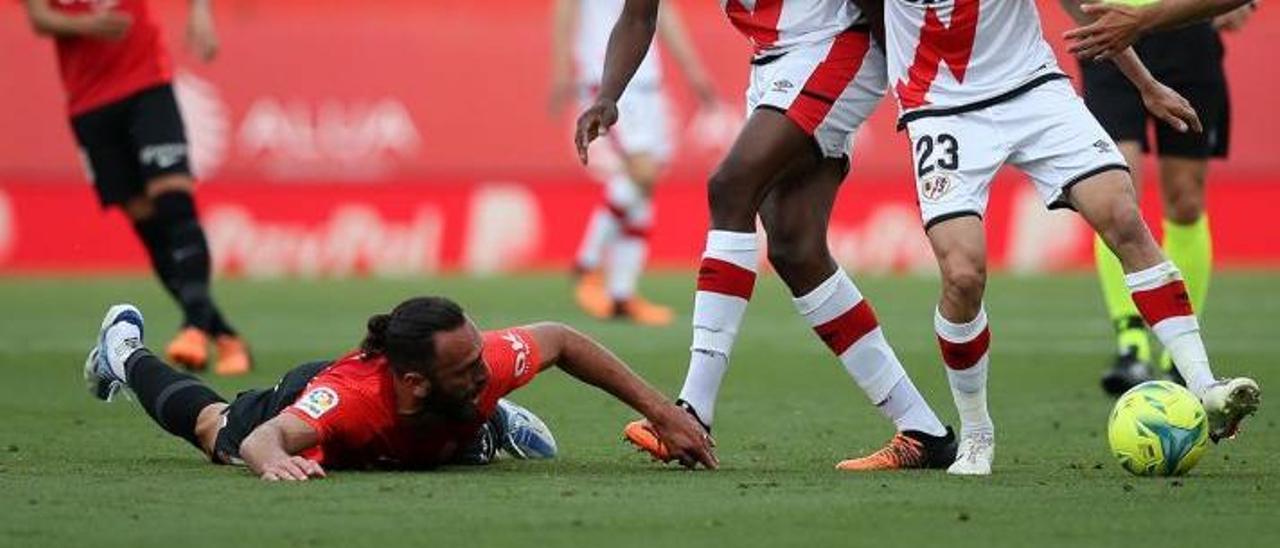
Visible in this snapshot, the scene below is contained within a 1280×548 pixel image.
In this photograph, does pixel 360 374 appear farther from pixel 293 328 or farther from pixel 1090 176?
pixel 293 328

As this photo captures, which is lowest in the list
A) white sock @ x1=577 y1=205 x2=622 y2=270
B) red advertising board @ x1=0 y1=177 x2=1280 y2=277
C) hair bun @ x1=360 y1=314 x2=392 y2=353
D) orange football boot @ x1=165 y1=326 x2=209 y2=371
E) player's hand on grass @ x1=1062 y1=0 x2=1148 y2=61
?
red advertising board @ x1=0 y1=177 x2=1280 y2=277

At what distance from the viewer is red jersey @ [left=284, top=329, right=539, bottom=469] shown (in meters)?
6.96

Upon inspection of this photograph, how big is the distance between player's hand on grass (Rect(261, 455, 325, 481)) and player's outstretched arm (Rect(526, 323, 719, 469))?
0.76m

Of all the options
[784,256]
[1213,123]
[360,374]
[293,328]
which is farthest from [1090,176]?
[293,328]

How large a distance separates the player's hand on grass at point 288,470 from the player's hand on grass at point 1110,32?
2395 millimetres

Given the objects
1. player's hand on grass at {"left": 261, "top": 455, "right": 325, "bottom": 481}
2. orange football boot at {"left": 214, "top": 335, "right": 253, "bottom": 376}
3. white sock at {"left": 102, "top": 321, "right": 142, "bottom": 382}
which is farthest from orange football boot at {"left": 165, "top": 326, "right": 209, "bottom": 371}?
player's hand on grass at {"left": 261, "top": 455, "right": 325, "bottom": 481}

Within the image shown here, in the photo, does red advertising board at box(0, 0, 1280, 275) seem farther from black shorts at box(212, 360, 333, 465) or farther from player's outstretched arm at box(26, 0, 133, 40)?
black shorts at box(212, 360, 333, 465)

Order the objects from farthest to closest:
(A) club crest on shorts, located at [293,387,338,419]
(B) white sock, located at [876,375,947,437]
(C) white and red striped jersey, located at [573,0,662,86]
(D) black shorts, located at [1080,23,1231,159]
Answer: (C) white and red striped jersey, located at [573,0,662,86], (D) black shorts, located at [1080,23,1231,159], (B) white sock, located at [876,375,947,437], (A) club crest on shorts, located at [293,387,338,419]

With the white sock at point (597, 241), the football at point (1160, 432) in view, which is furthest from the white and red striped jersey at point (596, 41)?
the football at point (1160, 432)

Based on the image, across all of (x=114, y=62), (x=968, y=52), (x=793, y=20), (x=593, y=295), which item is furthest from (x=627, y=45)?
(x=593, y=295)

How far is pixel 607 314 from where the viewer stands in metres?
14.9

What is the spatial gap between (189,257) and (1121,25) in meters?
5.70

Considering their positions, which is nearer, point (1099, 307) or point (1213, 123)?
point (1213, 123)

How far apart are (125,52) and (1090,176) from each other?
598 cm
